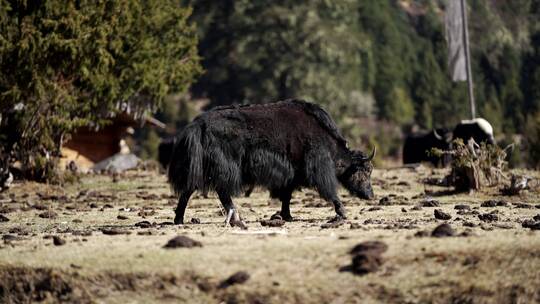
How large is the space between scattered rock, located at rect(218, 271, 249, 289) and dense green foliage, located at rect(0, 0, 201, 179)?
43.7 ft

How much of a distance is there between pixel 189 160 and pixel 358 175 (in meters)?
2.66

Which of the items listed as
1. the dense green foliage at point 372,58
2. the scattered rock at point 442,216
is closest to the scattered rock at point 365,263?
the scattered rock at point 442,216

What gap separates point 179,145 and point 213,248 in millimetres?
3197

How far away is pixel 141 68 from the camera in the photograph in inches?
998

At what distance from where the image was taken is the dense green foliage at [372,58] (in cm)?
5238

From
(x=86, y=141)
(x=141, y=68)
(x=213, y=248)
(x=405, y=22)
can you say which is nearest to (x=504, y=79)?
(x=405, y=22)

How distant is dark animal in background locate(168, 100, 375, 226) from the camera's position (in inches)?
489

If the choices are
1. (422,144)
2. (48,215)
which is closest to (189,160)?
(48,215)

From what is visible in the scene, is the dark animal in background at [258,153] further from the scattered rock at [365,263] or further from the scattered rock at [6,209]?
the scattered rock at [6,209]

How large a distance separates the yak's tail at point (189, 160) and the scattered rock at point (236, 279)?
3.81 meters

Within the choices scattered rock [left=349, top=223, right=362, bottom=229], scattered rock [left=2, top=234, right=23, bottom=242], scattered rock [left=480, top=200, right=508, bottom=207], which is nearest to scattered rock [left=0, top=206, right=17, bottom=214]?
scattered rock [left=2, top=234, right=23, bottom=242]

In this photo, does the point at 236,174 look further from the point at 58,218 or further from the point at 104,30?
the point at 104,30

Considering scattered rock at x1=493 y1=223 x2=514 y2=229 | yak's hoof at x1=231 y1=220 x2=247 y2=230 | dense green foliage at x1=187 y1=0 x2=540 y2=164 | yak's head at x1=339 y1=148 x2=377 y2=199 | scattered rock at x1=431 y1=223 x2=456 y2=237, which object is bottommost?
yak's hoof at x1=231 y1=220 x2=247 y2=230

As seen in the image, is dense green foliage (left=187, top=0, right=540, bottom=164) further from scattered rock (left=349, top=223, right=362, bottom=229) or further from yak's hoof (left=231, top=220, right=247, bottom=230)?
scattered rock (left=349, top=223, right=362, bottom=229)
